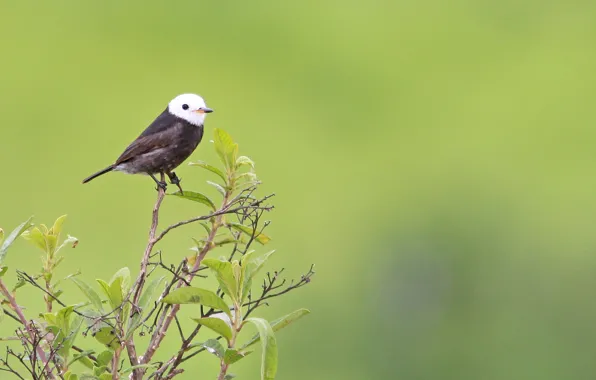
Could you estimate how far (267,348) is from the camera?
106 cm

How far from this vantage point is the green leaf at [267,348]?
1.04 meters

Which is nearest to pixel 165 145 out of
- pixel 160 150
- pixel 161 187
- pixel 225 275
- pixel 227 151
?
pixel 160 150

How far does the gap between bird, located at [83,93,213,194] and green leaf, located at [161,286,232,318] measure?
1244 millimetres

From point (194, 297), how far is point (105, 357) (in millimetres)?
175

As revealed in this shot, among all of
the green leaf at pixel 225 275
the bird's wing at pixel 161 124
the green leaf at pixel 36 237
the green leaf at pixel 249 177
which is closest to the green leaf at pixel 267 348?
the green leaf at pixel 225 275

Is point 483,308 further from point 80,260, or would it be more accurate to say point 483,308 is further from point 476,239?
point 80,260

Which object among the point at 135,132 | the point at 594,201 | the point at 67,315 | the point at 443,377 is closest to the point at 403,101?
the point at 594,201

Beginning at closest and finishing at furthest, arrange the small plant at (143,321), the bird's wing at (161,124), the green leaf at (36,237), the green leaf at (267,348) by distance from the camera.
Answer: the green leaf at (267,348) < the small plant at (143,321) < the green leaf at (36,237) < the bird's wing at (161,124)

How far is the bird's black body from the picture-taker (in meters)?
2.44

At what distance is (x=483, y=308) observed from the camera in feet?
22.8

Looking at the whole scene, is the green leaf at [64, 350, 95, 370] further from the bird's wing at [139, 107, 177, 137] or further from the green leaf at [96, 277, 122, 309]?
the bird's wing at [139, 107, 177, 137]

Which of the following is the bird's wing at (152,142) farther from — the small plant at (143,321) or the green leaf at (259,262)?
the green leaf at (259,262)

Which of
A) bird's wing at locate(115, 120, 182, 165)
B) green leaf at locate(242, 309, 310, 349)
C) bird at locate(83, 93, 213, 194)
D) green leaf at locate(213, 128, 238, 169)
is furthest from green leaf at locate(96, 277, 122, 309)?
bird's wing at locate(115, 120, 182, 165)

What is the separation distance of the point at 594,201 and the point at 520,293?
1961 mm
